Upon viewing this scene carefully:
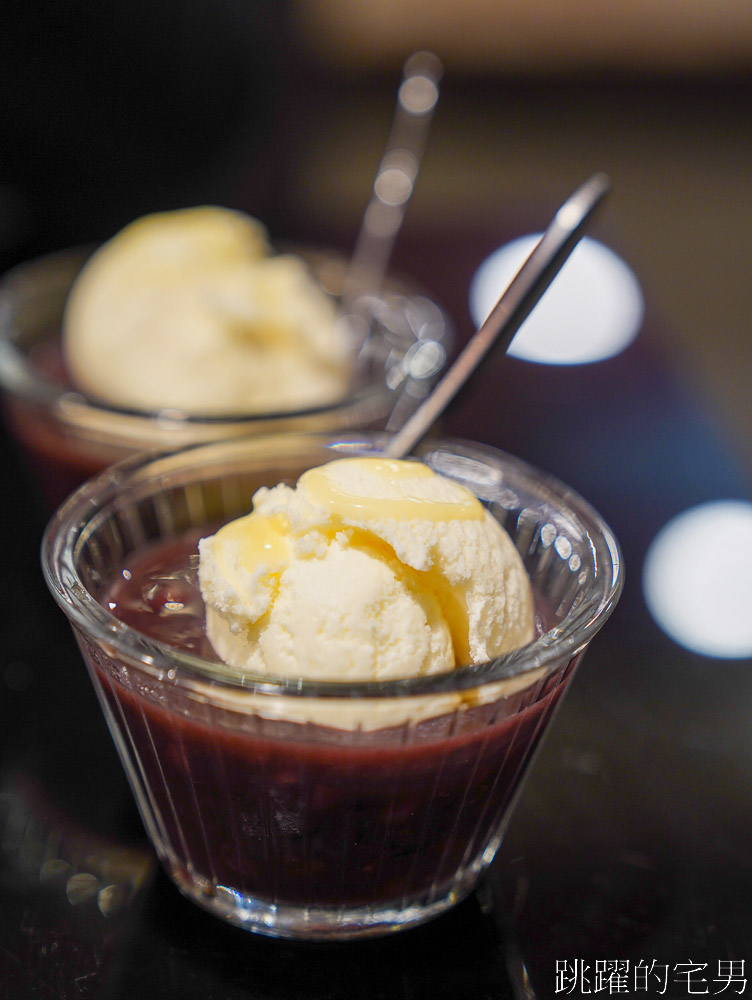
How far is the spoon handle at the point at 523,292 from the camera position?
949 mm

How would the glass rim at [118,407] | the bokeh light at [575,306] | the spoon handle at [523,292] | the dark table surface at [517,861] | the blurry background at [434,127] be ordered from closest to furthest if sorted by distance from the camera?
the dark table surface at [517,861] → the spoon handle at [523,292] → the glass rim at [118,407] → the bokeh light at [575,306] → the blurry background at [434,127]

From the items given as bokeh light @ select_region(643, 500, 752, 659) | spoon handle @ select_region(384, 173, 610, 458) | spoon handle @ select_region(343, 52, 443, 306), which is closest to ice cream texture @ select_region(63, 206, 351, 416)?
spoon handle @ select_region(343, 52, 443, 306)

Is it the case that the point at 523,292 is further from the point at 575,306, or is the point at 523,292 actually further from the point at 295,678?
the point at 575,306

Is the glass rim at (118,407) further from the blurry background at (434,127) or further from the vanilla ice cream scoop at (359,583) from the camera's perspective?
the blurry background at (434,127)

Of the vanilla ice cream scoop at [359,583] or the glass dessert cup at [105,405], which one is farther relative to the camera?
the glass dessert cup at [105,405]

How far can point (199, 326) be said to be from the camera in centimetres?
138

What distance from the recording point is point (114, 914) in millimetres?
883

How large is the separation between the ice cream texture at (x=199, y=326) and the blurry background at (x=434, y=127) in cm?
61

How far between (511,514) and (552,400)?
0.80 meters

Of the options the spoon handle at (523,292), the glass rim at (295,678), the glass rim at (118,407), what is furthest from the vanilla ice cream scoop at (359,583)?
the glass rim at (118,407)

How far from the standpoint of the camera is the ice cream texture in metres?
1.38

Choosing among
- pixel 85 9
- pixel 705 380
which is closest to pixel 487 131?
pixel 85 9

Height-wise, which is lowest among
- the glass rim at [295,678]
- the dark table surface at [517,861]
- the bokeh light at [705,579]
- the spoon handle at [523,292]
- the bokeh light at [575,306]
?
the dark table surface at [517,861]

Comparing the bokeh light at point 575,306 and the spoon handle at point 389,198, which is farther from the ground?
the spoon handle at point 389,198
